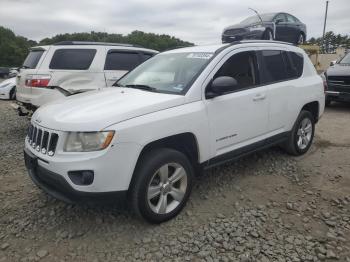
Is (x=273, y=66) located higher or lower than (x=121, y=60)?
lower

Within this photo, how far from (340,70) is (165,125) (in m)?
8.20

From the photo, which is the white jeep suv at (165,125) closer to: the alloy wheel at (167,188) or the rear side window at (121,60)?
the alloy wheel at (167,188)

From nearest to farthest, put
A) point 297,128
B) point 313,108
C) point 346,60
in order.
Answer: point 297,128
point 313,108
point 346,60

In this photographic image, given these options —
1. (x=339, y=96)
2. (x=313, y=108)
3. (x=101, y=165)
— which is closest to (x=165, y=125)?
(x=101, y=165)

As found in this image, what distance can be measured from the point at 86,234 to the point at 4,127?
6.15m

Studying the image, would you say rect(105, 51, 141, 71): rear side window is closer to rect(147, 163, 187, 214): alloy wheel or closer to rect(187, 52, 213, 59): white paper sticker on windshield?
rect(187, 52, 213, 59): white paper sticker on windshield

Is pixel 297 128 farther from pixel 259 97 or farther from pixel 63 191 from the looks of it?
pixel 63 191

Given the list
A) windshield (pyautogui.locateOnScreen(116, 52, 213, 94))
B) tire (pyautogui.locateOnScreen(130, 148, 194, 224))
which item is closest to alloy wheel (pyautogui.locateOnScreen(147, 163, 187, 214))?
tire (pyautogui.locateOnScreen(130, 148, 194, 224))

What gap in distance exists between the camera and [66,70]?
668 centimetres

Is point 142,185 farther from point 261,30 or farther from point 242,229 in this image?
point 261,30

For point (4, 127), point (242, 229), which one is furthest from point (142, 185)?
point (4, 127)

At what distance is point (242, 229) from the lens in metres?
3.27

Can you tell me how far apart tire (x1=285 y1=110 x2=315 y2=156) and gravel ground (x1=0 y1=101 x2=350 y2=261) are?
0.42 m

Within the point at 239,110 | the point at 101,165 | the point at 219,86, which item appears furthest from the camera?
the point at 239,110
